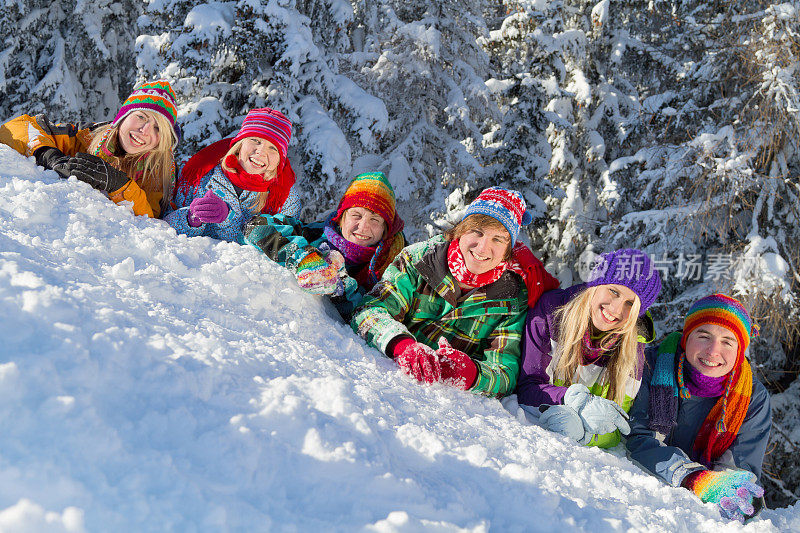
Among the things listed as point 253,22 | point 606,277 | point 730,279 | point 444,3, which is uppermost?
point 444,3

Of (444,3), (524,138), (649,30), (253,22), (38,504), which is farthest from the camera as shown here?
(649,30)

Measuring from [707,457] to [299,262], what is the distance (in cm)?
274

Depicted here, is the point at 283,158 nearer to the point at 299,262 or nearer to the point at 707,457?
the point at 299,262

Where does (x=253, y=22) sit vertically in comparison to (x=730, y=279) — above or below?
above

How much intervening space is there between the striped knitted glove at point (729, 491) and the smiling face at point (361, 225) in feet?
7.90

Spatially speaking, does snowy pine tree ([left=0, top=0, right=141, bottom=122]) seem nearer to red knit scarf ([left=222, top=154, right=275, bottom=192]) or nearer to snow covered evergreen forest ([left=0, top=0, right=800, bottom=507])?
snow covered evergreen forest ([left=0, top=0, right=800, bottom=507])

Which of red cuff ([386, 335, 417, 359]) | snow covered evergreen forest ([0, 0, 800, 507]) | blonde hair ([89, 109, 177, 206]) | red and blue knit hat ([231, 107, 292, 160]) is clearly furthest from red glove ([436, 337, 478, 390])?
snow covered evergreen forest ([0, 0, 800, 507])

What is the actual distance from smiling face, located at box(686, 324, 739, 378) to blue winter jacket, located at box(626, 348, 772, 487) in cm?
21

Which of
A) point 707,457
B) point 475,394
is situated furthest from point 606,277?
point 707,457

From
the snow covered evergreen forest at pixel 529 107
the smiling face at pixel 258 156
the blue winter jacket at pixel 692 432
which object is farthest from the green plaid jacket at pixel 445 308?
the snow covered evergreen forest at pixel 529 107

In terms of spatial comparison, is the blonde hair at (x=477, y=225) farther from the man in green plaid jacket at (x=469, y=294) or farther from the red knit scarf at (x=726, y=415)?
the red knit scarf at (x=726, y=415)

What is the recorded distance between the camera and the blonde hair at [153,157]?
4.01 m

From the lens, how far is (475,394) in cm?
312

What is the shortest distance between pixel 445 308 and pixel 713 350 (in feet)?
5.27
